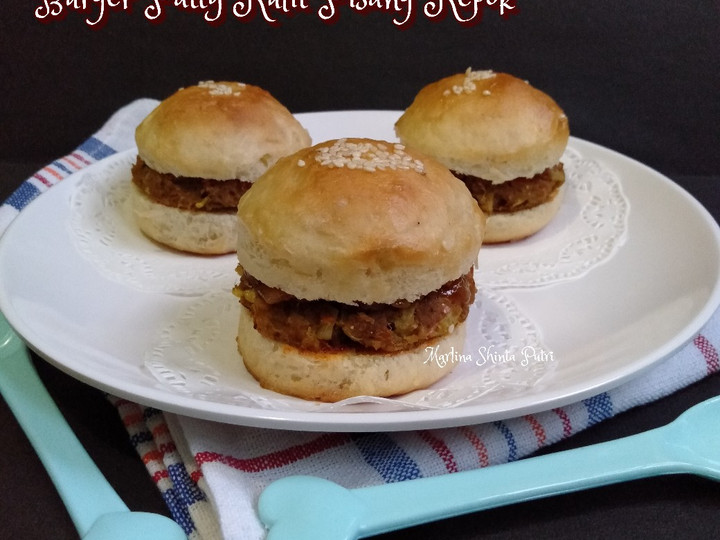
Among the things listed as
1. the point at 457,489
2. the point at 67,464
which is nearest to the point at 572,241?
the point at 457,489

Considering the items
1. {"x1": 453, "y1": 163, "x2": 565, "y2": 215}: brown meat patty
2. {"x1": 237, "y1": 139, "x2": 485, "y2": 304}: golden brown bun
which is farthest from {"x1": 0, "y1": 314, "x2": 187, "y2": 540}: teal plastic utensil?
{"x1": 453, "y1": 163, "x2": 565, "y2": 215}: brown meat patty

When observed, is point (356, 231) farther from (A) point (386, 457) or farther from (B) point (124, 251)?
(B) point (124, 251)

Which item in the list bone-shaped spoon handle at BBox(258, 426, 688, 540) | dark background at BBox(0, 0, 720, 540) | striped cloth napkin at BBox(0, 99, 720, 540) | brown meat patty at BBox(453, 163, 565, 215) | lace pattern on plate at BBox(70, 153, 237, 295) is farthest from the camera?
dark background at BBox(0, 0, 720, 540)

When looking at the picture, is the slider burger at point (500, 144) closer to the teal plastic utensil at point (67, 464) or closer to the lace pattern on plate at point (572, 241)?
the lace pattern on plate at point (572, 241)

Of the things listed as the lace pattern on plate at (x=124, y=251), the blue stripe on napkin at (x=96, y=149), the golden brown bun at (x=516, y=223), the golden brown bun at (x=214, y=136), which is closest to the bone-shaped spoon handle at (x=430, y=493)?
the lace pattern on plate at (x=124, y=251)

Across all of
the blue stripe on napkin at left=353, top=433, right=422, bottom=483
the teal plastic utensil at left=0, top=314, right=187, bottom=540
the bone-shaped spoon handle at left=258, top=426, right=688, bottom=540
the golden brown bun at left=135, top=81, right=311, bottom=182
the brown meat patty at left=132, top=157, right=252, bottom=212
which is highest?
the golden brown bun at left=135, top=81, right=311, bottom=182

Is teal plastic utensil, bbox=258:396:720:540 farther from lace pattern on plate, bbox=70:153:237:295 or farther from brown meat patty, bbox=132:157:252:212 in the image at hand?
brown meat patty, bbox=132:157:252:212

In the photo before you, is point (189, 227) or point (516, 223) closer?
point (189, 227)
